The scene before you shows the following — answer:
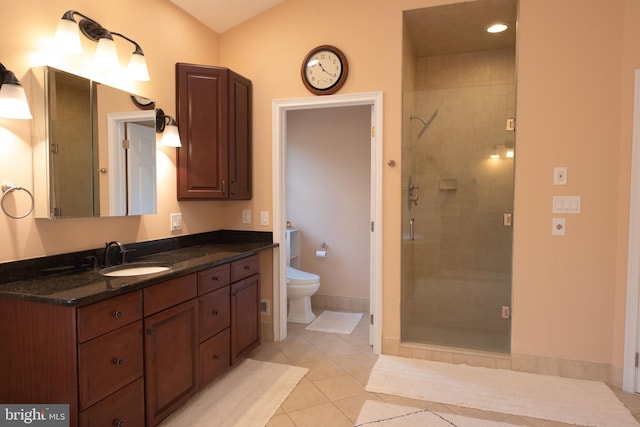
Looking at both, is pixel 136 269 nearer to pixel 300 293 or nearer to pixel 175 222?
pixel 175 222

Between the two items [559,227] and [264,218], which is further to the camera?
[264,218]

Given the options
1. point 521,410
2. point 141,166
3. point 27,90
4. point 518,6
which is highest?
point 518,6

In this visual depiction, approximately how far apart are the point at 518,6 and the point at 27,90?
309 cm

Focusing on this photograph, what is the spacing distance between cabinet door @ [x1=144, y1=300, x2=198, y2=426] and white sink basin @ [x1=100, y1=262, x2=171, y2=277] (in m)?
0.28

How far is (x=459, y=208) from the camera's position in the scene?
9.80ft

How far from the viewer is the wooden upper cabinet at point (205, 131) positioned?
2832 millimetres

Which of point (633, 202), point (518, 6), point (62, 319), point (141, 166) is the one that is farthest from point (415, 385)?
point (518, 6)

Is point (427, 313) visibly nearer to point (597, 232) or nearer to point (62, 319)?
point (597, 232)

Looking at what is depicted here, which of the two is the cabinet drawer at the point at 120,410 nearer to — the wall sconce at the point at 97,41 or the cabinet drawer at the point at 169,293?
the cabinet drawer at the point at 169,293

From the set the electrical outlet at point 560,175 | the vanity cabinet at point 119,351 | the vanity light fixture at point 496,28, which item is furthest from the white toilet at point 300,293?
the vanity light fixture at point 496,28

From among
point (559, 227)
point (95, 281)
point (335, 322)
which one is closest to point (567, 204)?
point (559, 227)

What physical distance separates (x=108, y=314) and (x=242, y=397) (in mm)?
1102

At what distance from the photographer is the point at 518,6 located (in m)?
2.70

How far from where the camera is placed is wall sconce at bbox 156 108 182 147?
8.70 ft
